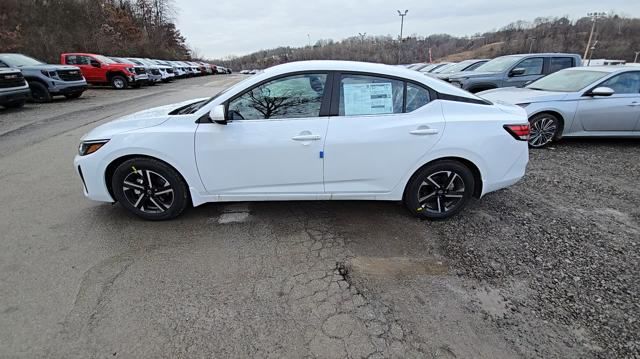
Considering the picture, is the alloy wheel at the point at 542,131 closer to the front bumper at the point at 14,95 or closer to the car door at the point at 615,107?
the car door at the point at 615,107

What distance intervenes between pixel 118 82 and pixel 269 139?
19729mm

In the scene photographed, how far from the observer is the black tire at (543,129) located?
6375mm

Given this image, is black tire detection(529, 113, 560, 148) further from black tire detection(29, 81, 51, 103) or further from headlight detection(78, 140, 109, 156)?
black tire detection(29, 81, 51, 103)

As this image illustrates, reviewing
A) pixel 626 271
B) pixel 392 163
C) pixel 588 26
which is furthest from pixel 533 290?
pixel 588 26

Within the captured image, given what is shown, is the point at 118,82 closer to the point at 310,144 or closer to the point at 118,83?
the point at 118,83

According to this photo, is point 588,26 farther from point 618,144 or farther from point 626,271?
point 626,271

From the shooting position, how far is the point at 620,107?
20.5 feet

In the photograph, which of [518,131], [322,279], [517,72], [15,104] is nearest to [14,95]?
[15,104]

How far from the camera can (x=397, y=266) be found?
292 centimetres

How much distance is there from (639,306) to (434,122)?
6.80 ft

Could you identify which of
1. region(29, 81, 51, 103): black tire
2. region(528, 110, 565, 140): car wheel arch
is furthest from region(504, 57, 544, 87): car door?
region(29, 81, 51, 103): black tire

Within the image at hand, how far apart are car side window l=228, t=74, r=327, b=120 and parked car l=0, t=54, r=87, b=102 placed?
1281 centimetres

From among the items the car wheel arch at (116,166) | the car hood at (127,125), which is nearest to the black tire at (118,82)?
the car hood at (127,125)

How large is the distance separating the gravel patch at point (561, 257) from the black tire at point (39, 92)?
47.3 ft
